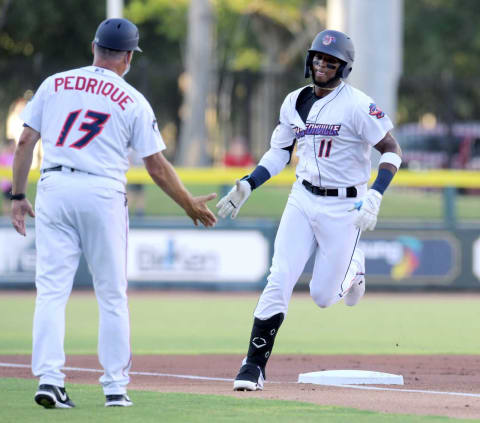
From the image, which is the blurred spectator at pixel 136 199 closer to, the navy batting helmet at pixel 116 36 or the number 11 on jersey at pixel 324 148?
the number 11 on jersey at pixel 324 148

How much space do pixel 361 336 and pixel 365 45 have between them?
9.70 metres

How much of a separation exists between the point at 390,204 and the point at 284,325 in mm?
5677

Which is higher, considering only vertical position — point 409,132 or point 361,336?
point 409,132

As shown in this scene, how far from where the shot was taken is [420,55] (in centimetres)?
4191

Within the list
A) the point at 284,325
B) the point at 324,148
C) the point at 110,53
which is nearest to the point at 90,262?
the point at 110,53

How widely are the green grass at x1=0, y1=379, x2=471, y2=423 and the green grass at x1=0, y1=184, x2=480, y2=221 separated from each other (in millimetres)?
9648

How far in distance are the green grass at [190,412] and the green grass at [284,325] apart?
352cm

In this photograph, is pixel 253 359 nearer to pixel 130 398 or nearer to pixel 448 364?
pixel 130 398

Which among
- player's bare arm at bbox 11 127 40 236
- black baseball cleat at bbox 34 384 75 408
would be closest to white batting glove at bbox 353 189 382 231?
player's bare arm at bbox 11 127 40 236

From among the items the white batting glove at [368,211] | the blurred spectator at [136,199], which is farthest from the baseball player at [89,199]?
the blurred spectator at [136,199]

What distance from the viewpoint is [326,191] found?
25.0ft

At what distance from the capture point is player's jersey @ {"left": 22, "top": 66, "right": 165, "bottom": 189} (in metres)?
6.32

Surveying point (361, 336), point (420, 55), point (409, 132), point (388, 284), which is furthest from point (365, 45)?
point (420, 55)

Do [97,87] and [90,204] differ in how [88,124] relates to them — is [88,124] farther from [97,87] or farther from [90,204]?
[90,204]
